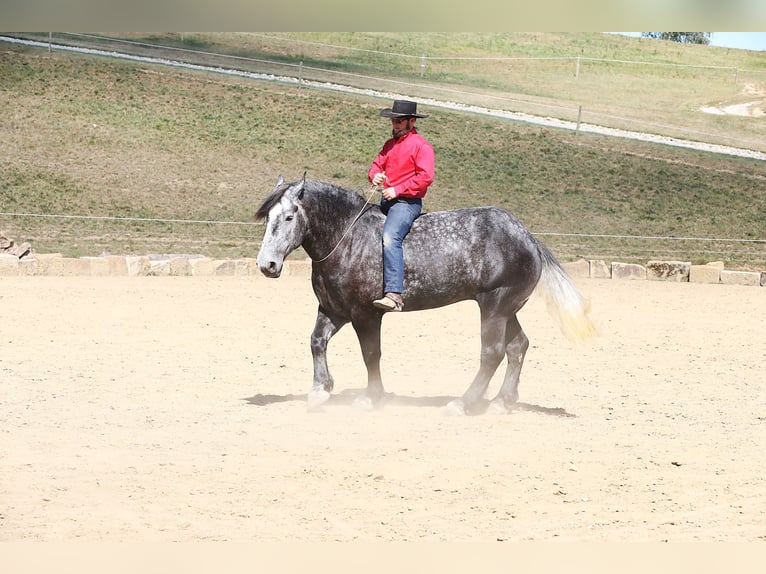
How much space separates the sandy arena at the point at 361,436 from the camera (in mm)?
5414

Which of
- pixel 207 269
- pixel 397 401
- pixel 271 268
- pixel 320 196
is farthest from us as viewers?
pixel 207 269

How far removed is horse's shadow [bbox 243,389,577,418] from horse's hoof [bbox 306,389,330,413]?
337 mm

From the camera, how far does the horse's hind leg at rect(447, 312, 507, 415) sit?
779cm

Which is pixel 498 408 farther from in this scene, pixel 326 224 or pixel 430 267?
pixel 326 224

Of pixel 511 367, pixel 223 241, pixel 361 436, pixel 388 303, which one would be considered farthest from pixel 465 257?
pixel 223 241

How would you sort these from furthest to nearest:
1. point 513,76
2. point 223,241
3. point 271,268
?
1. point 513,76
2. point 223,241
3. point 271,268

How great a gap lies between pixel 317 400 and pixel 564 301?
6.58ft

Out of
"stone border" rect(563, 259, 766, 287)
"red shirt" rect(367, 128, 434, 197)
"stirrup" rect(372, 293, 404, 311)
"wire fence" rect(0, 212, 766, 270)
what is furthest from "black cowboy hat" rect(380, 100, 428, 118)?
"wire fence" rect(0, 212, 766, 270)

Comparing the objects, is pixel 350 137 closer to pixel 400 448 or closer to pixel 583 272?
pixel 583 272

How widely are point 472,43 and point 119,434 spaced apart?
36353mm

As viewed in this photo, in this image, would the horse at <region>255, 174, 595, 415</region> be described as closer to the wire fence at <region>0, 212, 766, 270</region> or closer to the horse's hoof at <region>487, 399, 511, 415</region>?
the horse's hoof at <region>487, 399, 511, 415</region>

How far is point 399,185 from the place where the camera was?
760cm

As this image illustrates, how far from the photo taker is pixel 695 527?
17.5ft

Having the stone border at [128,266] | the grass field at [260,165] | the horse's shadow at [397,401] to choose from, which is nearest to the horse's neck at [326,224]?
the horse's shadow at [397,401]
